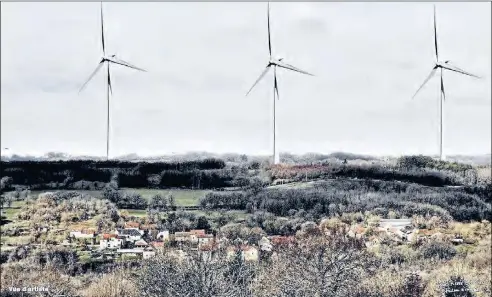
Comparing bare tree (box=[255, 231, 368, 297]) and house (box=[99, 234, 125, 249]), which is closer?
bare tree (box=[255, 231, 368, 297])

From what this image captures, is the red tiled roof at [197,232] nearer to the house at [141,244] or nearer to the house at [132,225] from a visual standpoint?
the house at [141,244]

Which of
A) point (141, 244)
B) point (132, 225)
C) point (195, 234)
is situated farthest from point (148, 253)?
point (132, 225)

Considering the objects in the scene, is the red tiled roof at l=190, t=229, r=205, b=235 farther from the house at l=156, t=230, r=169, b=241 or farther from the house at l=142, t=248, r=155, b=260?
the house at l=142, t=248, r=155, b=260

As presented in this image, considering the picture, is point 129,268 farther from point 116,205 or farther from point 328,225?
point 328,225

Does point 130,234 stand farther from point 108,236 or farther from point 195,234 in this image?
point 195,234

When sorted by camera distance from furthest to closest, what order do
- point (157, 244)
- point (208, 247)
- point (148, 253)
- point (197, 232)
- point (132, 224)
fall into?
point (132, 224)
point (197, 232)
point (157, 244)
point (148, 253)
point (208, 247)

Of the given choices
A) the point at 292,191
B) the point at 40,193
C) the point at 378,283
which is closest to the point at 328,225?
the point at 292,191

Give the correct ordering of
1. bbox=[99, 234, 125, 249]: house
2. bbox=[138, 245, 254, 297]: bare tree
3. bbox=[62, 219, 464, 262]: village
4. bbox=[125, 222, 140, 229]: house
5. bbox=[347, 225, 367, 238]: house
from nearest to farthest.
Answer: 1. bbox=[138, 245, 254, 297]: bare tree
2. bbox=[62, 219, 464, 262]: village
3. bbox=[99, 234, 125, 249]: house
4. bbox=[347, 225, 367, 238]: house
5. bbox=[125, 222, 140, 229]: house

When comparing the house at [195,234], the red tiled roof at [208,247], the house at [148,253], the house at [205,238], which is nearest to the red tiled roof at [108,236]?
the house at [148,253]

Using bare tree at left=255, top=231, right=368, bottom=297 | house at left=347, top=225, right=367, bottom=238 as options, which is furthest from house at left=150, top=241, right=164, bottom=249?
house at left=347, top=225, right=367, bottom=238
